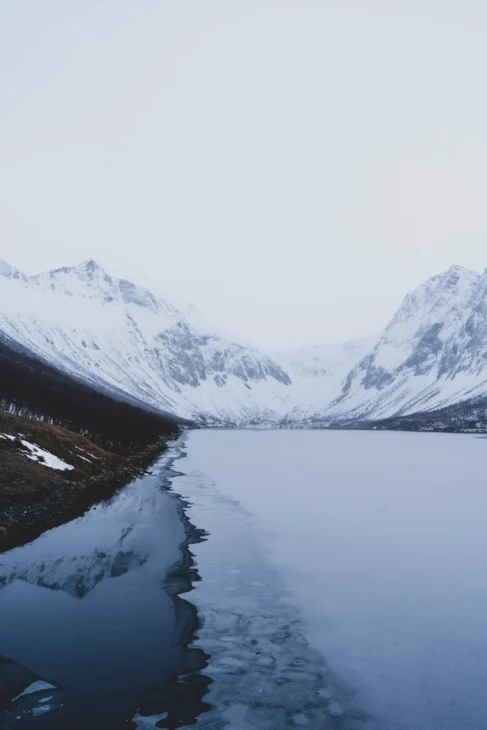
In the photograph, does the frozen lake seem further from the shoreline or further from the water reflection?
the shoreline

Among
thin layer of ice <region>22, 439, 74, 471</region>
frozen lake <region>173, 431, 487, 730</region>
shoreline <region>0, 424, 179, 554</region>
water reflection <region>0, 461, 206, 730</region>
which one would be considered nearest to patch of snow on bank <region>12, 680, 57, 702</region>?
water reflection <region>0, 461, 206, 730</region>

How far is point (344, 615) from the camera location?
1914cm

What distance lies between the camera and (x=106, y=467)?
6184 cm

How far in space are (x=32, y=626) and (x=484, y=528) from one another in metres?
27.2

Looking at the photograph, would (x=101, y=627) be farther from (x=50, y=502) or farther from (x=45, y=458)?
(x=45, y=458)

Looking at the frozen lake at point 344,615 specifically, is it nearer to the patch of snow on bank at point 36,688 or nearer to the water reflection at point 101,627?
the water reflection at point 101,627

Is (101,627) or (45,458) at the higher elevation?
(101,627)

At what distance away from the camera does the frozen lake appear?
13062 mm

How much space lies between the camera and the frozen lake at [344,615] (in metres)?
13.1

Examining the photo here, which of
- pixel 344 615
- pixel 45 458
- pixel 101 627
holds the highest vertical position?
pixel 344 615

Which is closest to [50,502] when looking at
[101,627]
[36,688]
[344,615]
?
[101,627]

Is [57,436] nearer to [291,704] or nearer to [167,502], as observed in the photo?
[167,502]


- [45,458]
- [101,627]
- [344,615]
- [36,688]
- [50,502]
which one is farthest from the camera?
[45,458]

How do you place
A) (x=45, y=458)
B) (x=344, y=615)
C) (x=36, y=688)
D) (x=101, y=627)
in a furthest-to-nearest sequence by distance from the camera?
1. (x=45, y=458)
2. (x=344, y=615)
3. (x=101, y=627)
4. (x=36, y=688)
